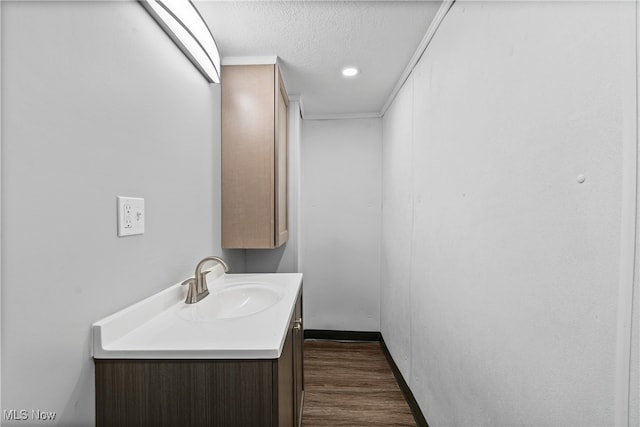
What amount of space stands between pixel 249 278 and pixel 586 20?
1711 mm

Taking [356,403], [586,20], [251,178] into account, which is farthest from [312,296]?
[586,20]

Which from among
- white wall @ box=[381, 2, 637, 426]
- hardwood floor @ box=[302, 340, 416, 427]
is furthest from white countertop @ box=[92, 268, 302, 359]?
hardwood floor @ box=[302, 340, 416, 427]

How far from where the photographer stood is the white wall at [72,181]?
2.10 ft

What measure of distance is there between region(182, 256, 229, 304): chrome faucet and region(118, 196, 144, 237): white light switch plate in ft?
1.12

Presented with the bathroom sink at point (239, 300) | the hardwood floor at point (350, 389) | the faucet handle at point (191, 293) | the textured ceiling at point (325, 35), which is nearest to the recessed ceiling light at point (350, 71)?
the textured ceiling at point (325, 35)

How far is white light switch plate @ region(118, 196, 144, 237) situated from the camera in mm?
938

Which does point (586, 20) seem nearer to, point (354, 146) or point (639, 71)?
point (639, 71)

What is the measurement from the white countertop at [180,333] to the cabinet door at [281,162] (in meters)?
0.92

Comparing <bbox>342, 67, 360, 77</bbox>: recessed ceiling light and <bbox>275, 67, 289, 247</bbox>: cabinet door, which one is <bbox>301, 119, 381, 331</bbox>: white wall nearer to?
<bbox>275, 67, 289, 247</bbox>: cabinet door

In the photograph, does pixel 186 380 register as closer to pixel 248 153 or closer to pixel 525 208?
pixel 525 208

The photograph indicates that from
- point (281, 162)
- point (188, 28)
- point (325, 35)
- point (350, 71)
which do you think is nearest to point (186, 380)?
point (188, 28)

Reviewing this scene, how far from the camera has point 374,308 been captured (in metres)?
3.03

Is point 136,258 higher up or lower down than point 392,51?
lower down

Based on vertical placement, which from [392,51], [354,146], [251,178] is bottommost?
[251,178]
